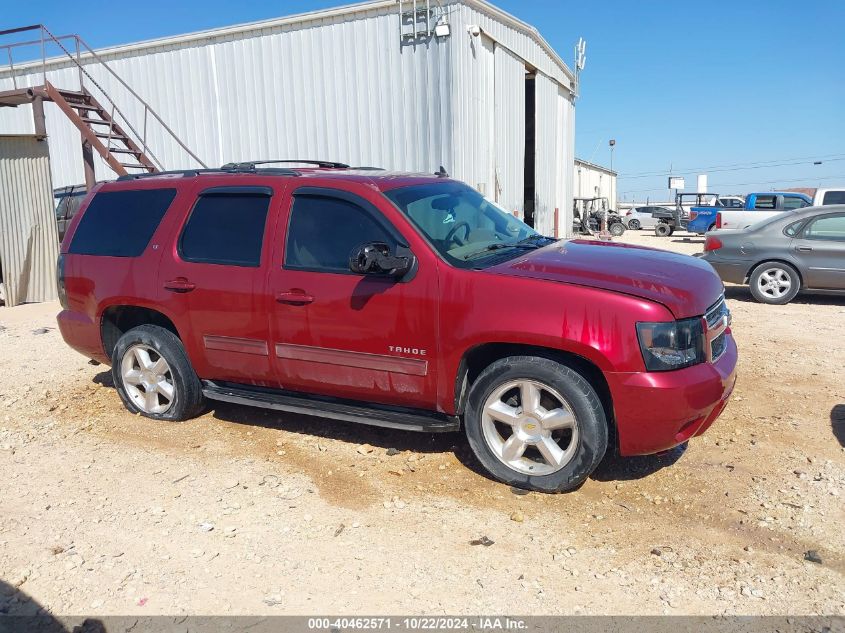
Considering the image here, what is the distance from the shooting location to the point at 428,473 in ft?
13.9

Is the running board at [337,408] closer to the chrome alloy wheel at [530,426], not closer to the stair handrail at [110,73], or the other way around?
the chrome alloy wheel at [530,426]

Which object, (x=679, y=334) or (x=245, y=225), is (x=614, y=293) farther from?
(x=245, y=225)

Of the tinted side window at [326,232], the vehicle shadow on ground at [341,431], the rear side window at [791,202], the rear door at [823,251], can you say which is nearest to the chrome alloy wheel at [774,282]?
the rear door at [823,251]

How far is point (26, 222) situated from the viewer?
1110 cm

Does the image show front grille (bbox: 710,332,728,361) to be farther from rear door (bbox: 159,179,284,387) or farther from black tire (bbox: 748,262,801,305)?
black tire (bbox: 748,262,801,305)

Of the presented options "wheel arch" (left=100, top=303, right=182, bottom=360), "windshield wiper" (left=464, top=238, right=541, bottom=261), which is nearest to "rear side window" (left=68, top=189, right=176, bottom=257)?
"wheel arch" (left=100, top=303, right=182, bottom=360)

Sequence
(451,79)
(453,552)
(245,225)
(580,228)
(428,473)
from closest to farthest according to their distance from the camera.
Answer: (453,552), (428,473), (245,225), (451,79), (580,228)

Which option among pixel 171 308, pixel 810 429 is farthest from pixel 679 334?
pixel 171 308

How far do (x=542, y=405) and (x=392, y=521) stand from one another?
3.51 ft

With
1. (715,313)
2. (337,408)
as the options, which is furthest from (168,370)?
(715,313)

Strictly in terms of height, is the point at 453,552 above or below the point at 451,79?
below

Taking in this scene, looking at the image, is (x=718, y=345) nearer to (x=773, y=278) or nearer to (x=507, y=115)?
(x=773, y=278)

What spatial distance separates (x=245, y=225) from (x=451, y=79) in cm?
806

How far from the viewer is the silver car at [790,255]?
9.49 meters
